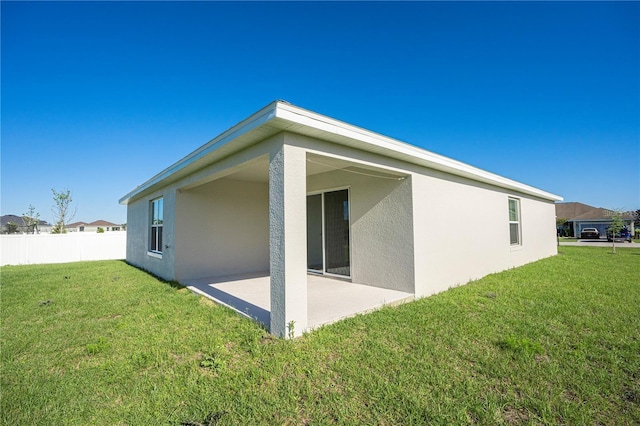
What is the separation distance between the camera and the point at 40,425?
6.61ft

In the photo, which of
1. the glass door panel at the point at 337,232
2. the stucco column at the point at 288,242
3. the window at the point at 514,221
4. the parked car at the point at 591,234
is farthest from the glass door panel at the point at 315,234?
the parked car at the point at 591,234

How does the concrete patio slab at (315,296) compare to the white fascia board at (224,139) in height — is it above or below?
below

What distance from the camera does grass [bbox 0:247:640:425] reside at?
6.99 ft

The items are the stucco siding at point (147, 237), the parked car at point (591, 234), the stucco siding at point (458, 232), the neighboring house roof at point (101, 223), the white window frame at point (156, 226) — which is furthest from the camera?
the neighboring house roof at point (101, 223)

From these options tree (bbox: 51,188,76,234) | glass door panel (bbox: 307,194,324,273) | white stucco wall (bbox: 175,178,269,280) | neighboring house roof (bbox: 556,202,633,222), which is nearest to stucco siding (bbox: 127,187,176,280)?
white stucco wall (bbox: 175,178,269,280)

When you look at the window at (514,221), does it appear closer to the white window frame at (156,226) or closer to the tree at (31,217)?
the white window frame at (156,226)

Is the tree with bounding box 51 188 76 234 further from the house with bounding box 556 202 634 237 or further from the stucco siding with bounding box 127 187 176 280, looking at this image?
the house with bounding box 556 202 634 237

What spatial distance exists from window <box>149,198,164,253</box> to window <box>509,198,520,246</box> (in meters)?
11.3

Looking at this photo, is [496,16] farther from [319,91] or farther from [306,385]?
[306,385]

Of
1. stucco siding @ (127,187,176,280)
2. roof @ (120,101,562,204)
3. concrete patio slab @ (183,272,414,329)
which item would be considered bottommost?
concrete patio slab @ (183,272,414,329)

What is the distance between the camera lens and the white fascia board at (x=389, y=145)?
133 inches

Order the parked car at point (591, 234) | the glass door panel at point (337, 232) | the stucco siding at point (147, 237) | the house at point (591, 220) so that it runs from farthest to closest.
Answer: the house at point (591, 220)
the parked car at point (591, 234)
the stucco siding at point (147, 237)
the glass door panel at point (337, 232)

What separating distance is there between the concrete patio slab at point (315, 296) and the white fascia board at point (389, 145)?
2620 mm

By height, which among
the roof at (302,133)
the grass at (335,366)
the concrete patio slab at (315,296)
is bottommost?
the grass at (335,366)
